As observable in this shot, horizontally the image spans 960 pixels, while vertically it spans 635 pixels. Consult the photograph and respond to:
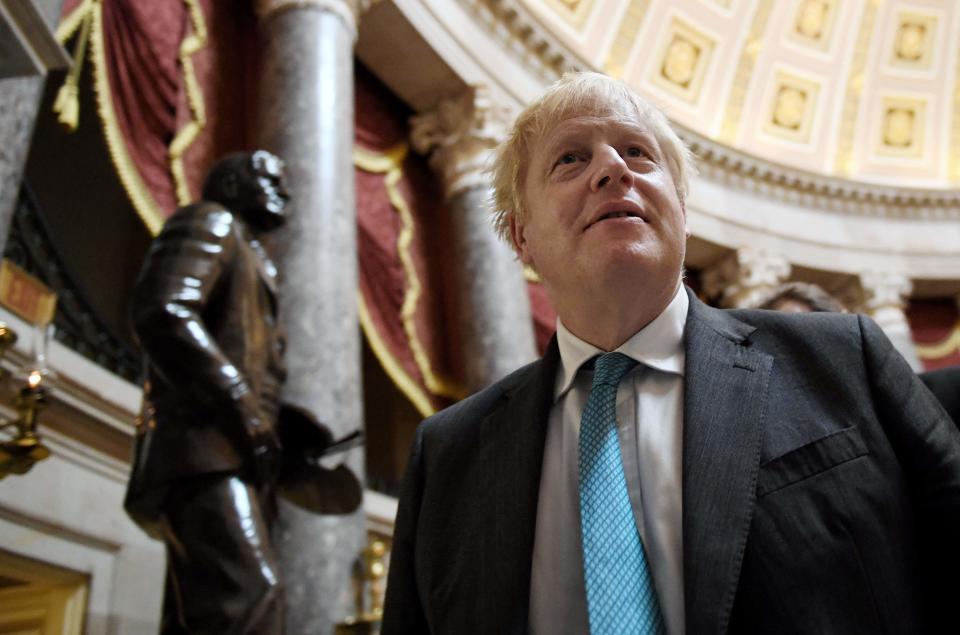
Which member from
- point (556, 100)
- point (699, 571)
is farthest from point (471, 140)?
point (699, 571)

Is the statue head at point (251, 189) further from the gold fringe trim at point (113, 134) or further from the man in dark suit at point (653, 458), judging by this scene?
the gold fringe trim at point (113, 134)

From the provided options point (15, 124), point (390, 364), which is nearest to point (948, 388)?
point (15, 124)

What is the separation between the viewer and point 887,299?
1027 cm

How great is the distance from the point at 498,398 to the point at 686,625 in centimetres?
54

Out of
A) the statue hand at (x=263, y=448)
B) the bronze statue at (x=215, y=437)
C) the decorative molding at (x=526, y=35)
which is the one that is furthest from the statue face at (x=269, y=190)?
the decorative molding at (x=526, y=35)

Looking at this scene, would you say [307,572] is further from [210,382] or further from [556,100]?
[556,100]

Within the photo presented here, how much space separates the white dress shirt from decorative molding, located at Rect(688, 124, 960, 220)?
885 cm

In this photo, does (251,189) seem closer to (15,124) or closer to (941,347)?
(15,124)

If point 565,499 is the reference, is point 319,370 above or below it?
above

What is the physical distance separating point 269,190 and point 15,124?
0.71 meters

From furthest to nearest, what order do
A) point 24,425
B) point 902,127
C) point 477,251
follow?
point 902,127
point 477,251
point 24,425

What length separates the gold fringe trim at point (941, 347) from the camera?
35.4ft

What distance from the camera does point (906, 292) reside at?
34.1 feet

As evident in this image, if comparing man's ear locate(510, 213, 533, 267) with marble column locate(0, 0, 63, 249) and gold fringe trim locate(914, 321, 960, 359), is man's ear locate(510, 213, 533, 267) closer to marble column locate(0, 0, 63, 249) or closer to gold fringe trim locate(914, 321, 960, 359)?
marble column locate(0, 0, 63, 249)
